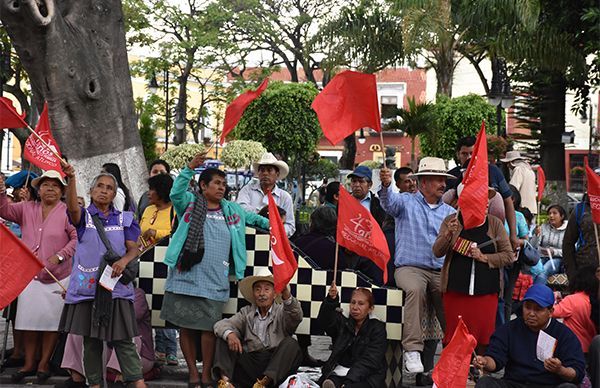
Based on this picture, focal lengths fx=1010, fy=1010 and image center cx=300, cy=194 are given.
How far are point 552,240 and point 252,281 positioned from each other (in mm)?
6264

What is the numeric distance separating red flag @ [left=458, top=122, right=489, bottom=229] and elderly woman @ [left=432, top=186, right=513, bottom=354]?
22 cm

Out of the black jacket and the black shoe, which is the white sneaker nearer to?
the black jacket

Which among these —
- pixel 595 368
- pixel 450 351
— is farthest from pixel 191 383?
pixel 595 368

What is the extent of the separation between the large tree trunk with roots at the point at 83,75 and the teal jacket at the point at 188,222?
15.6 feet

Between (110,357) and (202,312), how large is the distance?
979 mm

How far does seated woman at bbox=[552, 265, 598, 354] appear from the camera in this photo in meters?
8.18

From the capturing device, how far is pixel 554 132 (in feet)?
81.8

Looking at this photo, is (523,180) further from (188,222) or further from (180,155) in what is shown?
(180,155)

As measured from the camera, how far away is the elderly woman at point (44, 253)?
337 inches

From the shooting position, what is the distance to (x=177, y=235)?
8305 mm

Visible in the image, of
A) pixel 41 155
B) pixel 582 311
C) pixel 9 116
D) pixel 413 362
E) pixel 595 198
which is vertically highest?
pixel 9 116

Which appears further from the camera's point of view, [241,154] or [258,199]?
[241,154]

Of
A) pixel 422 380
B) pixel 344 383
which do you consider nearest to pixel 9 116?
pixel 344 383

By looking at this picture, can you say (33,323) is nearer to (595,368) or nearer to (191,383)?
(191,383)
